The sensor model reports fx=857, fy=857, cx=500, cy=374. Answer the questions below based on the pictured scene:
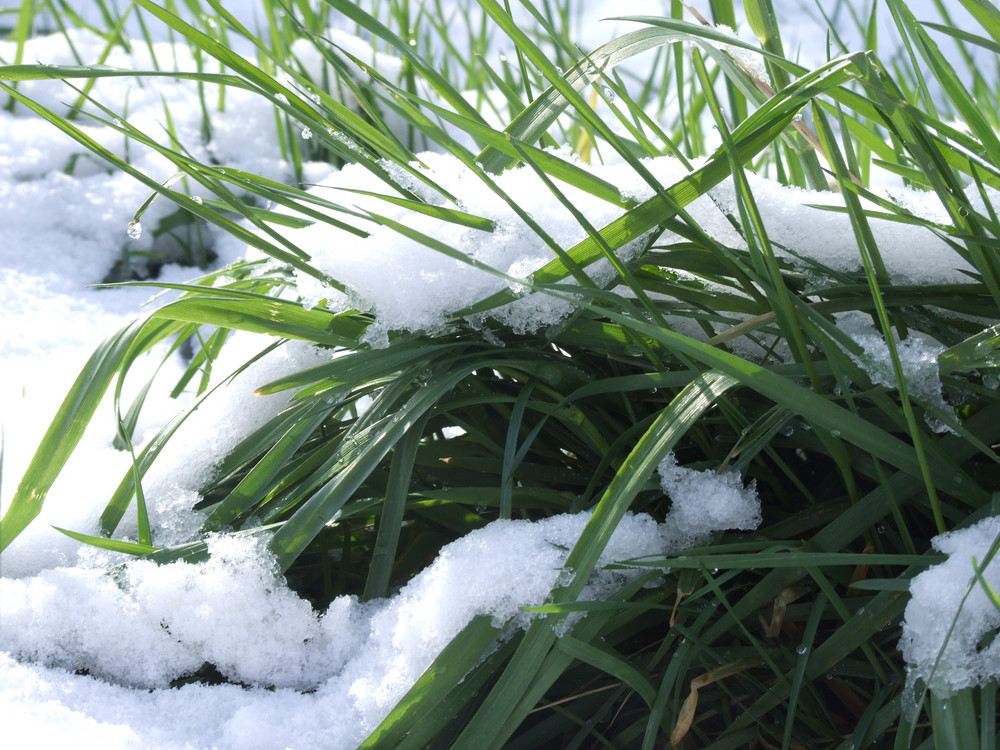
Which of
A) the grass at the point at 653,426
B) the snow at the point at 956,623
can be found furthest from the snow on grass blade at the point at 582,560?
the snow at the point at 956,623

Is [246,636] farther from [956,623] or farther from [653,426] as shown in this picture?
[956,623]

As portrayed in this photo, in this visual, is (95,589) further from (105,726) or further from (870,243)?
(870,243)

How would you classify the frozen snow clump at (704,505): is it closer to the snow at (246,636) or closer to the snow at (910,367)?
the snow at (246,636)

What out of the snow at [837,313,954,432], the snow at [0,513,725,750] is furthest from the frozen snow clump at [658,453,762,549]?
the snow at [837,313,954,432]

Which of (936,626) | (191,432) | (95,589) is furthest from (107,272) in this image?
(936,626)

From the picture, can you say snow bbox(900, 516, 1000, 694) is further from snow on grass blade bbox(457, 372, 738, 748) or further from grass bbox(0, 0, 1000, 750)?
snow on grass blade bbox(457, 372, 738, 748)

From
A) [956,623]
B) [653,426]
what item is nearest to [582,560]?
[653,426]
